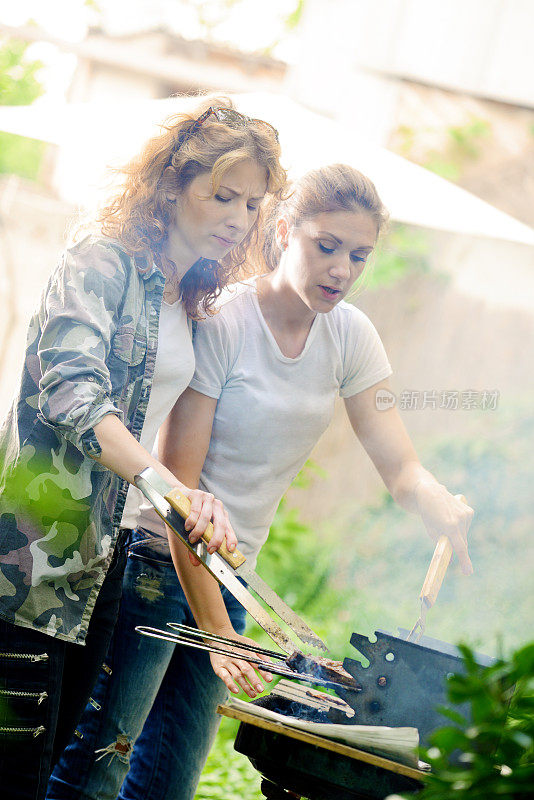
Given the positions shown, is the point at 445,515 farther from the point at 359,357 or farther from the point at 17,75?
the point at 17,75

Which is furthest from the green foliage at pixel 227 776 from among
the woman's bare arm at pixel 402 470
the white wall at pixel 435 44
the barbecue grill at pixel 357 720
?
the white wall at pixel 435 44

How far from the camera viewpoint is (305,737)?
1.31 metres

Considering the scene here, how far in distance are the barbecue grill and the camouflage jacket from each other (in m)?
0.41

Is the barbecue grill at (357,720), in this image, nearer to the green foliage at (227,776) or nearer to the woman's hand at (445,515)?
the woman's hand at (445,515)

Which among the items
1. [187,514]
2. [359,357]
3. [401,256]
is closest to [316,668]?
[187,514]

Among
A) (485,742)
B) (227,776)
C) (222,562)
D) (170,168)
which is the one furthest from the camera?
(227,776)

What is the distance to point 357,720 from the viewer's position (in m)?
1.45

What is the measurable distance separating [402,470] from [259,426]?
387 mm

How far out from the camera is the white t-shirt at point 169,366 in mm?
1691

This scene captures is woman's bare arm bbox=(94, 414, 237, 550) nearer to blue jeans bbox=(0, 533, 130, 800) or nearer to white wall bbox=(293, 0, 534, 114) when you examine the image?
blue jeans bbox=(0, 533, 130, 800)

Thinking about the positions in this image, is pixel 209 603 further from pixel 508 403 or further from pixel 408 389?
pixel 508 403

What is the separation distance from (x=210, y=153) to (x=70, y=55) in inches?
340

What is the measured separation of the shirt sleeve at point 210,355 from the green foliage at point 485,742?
3.68 feet

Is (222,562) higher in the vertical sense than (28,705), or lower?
higher
